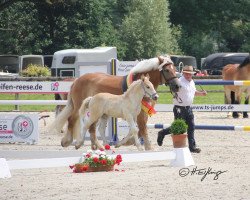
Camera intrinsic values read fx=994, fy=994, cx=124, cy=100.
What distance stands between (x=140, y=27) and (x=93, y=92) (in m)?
Result: 49.0

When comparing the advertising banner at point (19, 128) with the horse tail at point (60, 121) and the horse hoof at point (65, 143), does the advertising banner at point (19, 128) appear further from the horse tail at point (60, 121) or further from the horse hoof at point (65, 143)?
the horse hoof at point (65, 143)

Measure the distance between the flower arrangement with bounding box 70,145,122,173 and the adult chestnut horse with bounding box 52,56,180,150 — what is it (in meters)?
2.86

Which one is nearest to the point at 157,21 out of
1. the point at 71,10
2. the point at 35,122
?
the point at 71,10

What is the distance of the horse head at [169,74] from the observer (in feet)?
56.5

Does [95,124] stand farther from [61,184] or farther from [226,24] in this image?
[226,24]

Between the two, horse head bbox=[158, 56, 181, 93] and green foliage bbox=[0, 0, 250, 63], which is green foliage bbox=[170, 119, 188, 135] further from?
green foliage bbox=[0, 0, 250, 63]

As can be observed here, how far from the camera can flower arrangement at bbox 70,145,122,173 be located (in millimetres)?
14062

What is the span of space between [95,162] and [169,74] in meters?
3.75

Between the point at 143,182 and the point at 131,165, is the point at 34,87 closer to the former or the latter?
the point at 131,165

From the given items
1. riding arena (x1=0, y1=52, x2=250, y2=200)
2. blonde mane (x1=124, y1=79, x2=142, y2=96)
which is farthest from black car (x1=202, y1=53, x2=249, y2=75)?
blonde mane (x1=124, y1=79, x2=142, y2=96)

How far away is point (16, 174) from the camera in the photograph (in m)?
14.0

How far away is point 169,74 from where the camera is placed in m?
17.4

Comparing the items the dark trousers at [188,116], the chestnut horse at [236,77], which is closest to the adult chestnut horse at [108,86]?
the dark trousers at [188,116]

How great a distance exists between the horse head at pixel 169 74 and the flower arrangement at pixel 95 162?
3266mm
